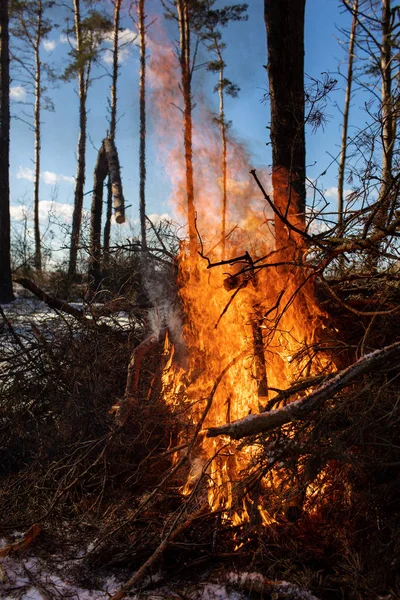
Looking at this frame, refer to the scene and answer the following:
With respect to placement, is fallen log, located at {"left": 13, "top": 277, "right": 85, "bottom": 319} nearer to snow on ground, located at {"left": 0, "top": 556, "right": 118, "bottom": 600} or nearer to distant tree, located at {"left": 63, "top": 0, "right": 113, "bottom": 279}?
snow on ground, located at {"left": 0, "top": 556, "right": 118, "bottom": 600}

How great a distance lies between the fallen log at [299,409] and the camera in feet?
9.32

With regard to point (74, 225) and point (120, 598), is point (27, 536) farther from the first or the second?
point (74, 225)

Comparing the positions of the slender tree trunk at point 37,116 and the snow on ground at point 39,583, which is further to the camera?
the slender tree trunk at point 37,116

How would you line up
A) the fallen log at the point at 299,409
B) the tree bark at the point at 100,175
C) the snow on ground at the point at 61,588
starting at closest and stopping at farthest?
the fallen log at the point at 299,409 < the snow on ground at the point at 61,588 < the tree bark at the point at 100,175

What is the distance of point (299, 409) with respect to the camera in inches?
114

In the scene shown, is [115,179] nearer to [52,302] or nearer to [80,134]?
[52,302]

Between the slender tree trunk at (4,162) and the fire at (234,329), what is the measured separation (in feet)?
31.6

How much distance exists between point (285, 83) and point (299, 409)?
3235mm

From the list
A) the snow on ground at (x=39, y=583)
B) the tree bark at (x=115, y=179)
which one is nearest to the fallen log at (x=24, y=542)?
the snow on ground at (x=39, y=583)

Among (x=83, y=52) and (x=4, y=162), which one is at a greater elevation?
(x=83, y=52)

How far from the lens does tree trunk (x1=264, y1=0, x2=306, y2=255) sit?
463cm

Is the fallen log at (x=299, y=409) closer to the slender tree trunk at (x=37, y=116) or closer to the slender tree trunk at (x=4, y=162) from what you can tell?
the slender tree trunk at (x=4, y=162)

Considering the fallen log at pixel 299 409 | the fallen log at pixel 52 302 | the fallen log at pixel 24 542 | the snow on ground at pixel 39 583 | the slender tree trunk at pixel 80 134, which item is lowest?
the snow on ground at pixel 39 583

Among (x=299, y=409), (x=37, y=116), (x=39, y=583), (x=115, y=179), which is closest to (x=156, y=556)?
(x=39, y=583)
